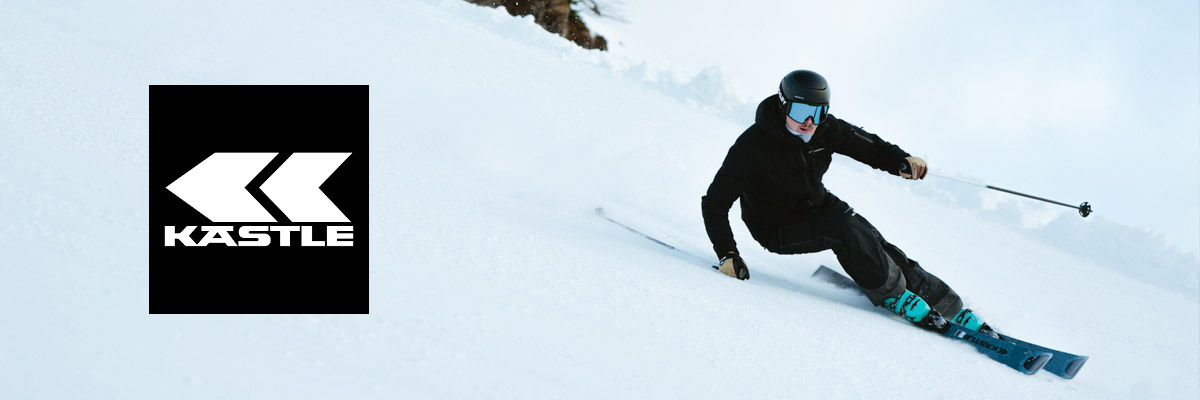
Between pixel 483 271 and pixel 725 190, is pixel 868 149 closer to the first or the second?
pixel 725 190

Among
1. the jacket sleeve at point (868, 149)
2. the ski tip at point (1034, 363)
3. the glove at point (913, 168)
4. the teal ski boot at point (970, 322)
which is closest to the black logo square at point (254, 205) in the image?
the jacket sleeve at point (868, 149)

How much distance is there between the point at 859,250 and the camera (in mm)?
2900

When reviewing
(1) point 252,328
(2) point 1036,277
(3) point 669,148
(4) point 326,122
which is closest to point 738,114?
(3) point 669,148

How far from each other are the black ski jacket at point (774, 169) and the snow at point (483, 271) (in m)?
0.29

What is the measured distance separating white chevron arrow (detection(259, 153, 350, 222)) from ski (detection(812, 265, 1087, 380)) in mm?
2201

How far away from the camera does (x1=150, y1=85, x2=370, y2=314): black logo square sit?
1647 millimetres

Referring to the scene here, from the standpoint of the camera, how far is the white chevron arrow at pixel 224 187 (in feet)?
7.49

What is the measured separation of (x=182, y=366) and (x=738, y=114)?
361 inches

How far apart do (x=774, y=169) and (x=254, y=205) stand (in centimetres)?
190

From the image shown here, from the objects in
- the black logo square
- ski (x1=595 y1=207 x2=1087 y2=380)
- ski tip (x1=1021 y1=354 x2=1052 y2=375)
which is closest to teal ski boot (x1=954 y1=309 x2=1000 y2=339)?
ski (x1=595 y1=207 x2=1087 y2=380)

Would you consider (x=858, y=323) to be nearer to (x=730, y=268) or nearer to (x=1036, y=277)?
(x=730, y=268)

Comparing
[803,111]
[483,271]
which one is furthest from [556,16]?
[483,271]

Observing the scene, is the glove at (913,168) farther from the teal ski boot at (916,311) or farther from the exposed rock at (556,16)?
the exposed rock at (556,16)

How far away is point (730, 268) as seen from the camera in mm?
2898
